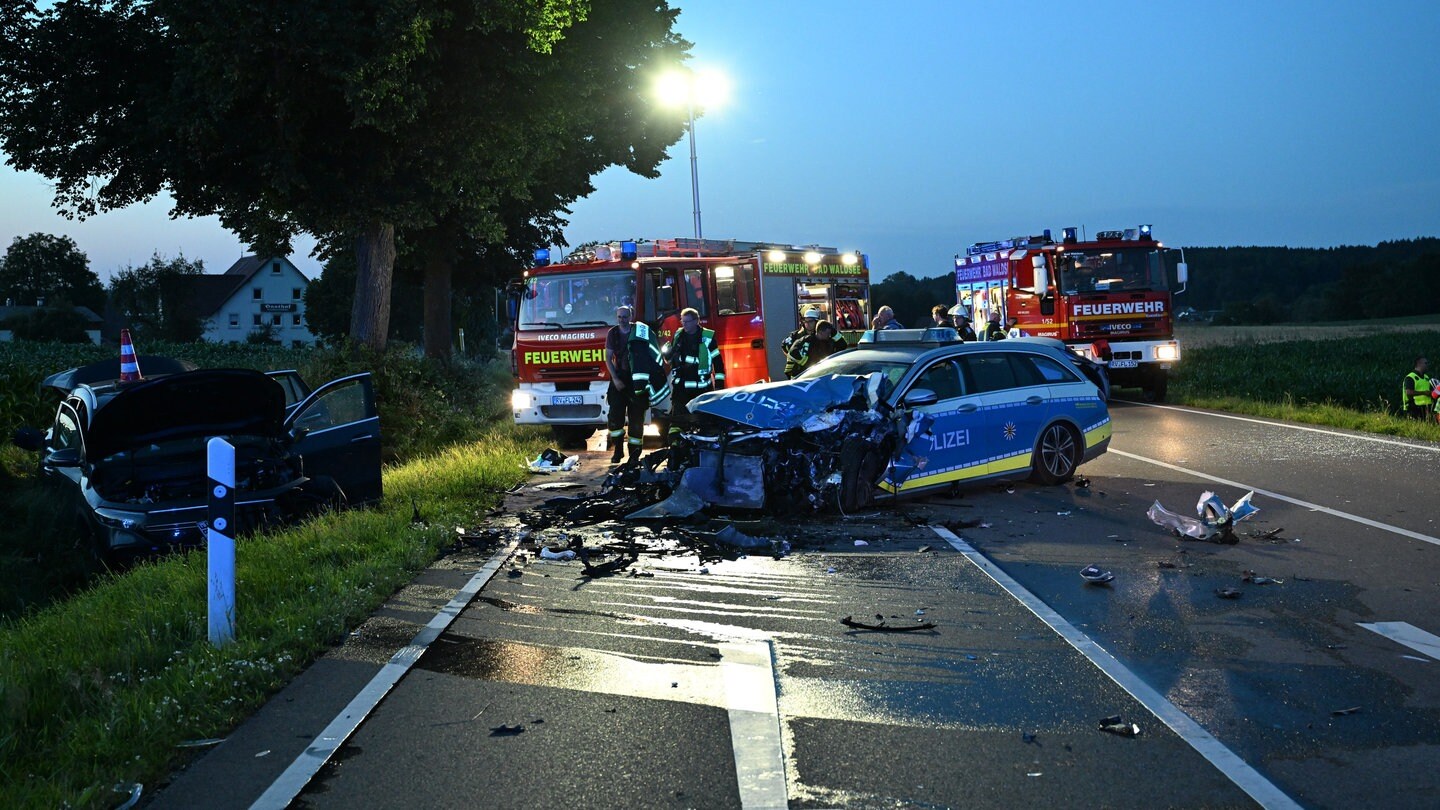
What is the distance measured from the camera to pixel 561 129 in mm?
25797

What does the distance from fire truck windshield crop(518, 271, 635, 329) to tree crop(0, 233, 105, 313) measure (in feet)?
412

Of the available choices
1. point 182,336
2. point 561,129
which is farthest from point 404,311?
point 561,129

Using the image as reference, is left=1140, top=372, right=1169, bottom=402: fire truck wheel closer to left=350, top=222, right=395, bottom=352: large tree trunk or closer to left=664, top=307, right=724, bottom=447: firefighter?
left=664, top=307, right=724, bottom=447: firefighter

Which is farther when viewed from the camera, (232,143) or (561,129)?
(561,129)

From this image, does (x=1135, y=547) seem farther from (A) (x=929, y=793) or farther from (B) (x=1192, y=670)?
(A) (x=929, y=793)

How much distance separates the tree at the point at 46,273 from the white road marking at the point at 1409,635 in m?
139

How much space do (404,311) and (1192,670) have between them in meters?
76.3

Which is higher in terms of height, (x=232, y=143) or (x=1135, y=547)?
(x=232, y=143)

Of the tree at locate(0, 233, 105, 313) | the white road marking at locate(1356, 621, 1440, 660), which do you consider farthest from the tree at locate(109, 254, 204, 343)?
the white road marking at locate(1356, 621, 1440, 660)

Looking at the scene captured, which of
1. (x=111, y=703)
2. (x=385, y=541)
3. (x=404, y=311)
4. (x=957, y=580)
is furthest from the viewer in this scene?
(x=404, y=311)

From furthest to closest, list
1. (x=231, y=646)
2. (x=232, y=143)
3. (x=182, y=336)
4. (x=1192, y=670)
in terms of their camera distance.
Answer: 1. (x=182, y=336)
2. (x=232, y=143)
3. (x=231, y=646)
4. (x=1192, y=670)

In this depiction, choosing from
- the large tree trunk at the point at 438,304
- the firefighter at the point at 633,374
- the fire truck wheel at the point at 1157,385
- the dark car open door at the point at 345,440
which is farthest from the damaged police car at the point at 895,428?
the large tree trunk at the point at 438,304

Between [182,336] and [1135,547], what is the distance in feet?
304

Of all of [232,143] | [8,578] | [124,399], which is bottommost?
[8,578]
